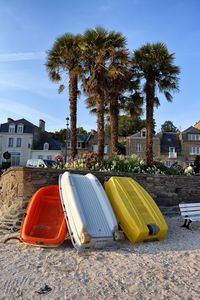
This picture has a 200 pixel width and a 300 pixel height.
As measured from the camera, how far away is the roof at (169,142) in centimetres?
5075

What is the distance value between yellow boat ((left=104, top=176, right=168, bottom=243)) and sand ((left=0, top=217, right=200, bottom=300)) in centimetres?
28

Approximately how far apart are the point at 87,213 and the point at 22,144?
43.2 meters

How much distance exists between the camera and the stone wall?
833 centimetres

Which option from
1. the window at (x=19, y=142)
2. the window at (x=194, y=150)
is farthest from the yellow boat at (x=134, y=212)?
the window at (x=194, y=150)

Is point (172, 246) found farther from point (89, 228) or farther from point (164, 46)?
point (164, 46)

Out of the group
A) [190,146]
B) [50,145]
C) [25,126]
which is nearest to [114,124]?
[50,145]

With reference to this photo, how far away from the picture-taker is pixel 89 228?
20.9 ft

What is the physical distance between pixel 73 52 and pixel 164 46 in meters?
4.19

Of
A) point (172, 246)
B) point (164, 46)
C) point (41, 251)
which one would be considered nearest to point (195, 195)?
point (172, 246)

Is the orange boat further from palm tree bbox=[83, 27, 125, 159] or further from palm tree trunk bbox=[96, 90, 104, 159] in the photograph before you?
palm tree bbox=[83, 27, 125, 159]

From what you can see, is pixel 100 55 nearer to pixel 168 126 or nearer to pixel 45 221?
pixel 45 221

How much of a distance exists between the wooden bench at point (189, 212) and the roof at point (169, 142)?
41.9 m

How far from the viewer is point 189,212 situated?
29.0ft

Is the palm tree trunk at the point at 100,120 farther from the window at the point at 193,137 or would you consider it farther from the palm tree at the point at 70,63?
the window at the point at 193,137
